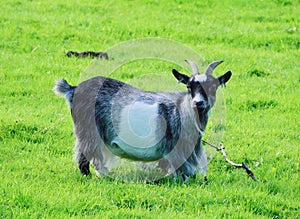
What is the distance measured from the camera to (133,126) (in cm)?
703

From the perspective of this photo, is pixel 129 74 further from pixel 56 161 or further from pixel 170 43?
pixel 56 161

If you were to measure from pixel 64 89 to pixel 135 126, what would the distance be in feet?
3.16

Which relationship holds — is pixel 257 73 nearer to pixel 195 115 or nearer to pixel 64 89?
pixel 195 115

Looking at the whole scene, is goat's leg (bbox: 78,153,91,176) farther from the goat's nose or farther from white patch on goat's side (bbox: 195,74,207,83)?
white patch on goat's side (bbox: 195,74,207,83)

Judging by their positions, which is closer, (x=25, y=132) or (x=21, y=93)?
(x=25, y=132)

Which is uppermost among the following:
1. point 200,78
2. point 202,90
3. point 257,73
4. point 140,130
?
point 200,78

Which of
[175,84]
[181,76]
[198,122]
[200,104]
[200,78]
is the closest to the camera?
[200,104]

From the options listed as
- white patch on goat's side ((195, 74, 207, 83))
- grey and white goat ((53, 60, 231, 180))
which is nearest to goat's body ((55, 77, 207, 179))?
grey and white goat ((53, 60, 231, 180))

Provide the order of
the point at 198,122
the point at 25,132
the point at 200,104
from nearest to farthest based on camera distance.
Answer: the point at 200,104
the point at 198,122
the point at 25,132

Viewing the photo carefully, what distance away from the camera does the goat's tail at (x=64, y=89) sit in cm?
724

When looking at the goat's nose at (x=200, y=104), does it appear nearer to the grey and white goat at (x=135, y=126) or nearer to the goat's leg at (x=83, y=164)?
the grey and white goat at (x=135, y=126)

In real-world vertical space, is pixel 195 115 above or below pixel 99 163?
above

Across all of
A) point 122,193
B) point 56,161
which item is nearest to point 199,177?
point 122,193

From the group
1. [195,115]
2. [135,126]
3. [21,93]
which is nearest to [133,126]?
[135,126]
